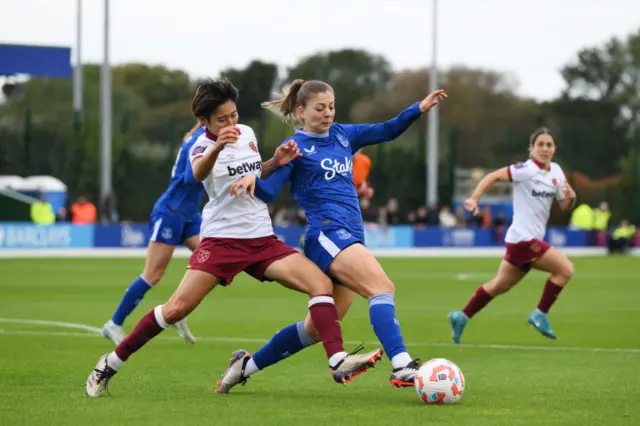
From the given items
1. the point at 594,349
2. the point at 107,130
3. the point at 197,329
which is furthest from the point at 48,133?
the point at 594,349

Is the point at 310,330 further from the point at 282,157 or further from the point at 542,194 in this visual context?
the point at 542,194

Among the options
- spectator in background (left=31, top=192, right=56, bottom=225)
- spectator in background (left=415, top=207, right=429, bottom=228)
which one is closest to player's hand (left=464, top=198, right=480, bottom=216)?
spectator in background (left=31, top=192, right=56, bottom=225)

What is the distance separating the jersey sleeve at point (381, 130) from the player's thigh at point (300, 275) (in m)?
1.00

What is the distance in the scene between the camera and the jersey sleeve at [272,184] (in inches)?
328

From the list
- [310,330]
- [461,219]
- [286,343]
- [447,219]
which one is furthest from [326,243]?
[461,219]

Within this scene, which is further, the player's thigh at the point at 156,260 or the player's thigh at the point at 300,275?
the player's thigh at the point at 156,260

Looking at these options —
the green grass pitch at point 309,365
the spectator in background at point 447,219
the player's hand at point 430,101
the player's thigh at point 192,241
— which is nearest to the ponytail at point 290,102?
the player's hand at point 430,101

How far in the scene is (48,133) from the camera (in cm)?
4325

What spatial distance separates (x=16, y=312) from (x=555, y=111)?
8203cm

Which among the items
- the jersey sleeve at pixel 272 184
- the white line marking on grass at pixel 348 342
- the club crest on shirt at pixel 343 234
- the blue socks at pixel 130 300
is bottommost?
the white line marking on grass at pixel 348 342

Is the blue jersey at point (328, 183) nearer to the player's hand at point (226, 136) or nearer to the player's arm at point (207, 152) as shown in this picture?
the player's arm at point (207, 152)

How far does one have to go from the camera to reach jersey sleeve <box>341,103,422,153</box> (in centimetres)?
867

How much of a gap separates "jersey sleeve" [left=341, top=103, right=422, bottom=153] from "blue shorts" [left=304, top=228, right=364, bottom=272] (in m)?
0.75

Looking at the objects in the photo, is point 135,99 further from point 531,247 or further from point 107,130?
point 531,247
